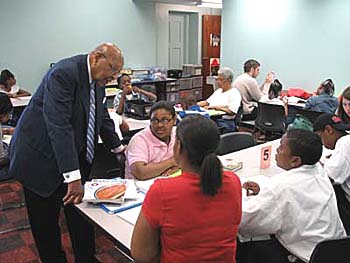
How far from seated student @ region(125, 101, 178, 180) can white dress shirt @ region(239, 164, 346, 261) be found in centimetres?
77

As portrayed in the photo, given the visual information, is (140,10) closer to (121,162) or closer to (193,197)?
(121,162)

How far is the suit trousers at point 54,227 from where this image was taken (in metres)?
1.96

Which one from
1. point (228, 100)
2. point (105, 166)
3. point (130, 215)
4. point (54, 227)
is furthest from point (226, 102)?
point (130, 215)

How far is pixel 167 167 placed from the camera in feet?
7.39

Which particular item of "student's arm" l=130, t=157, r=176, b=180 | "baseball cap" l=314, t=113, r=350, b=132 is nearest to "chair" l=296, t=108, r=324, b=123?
"baseball cap" l=314, t=113, r=350, b=132

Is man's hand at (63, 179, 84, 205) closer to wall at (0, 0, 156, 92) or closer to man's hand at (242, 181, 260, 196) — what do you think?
man's hand at (242, 181, 260, 196)

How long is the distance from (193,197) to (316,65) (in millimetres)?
5529

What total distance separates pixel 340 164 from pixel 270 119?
2784mm

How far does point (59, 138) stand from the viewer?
1.72 meters

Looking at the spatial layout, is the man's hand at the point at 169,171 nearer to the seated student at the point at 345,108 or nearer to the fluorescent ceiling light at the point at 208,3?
the seated student at the point at 345,108

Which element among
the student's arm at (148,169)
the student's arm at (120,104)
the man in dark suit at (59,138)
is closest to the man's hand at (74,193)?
the man in dark suit at (59,138)

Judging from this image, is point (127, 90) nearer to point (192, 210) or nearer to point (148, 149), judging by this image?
point (148, 149)

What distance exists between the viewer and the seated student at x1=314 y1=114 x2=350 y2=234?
6.77 feet

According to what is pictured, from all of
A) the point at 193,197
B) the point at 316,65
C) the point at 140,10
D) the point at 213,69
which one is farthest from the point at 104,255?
the point at 213,69
